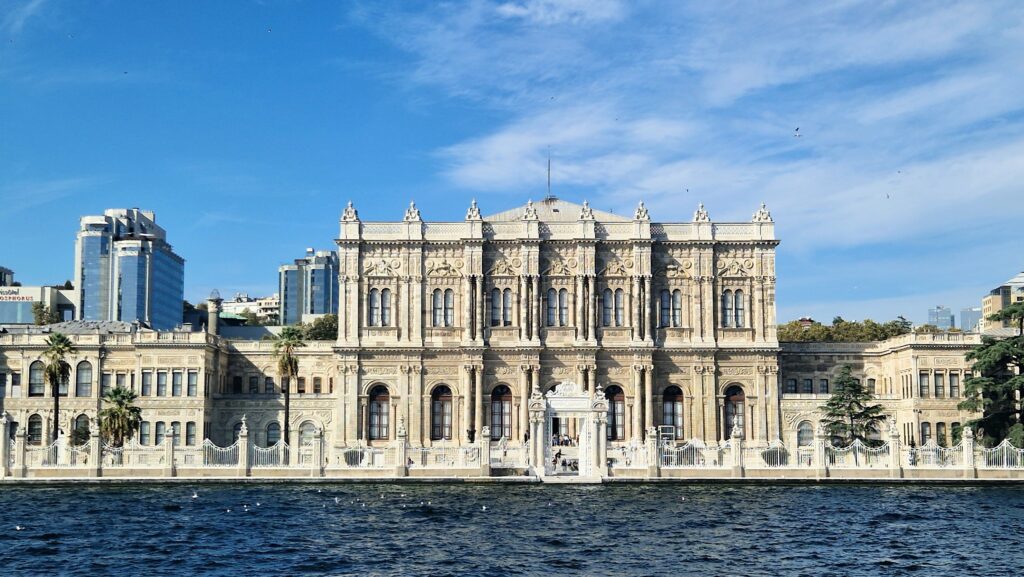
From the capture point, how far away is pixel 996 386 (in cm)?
5869

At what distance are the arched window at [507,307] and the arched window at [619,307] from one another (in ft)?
19.3

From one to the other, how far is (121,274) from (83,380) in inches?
2802

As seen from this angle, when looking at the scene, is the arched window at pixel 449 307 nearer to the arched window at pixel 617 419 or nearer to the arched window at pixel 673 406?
the arched window at pixel 617 419

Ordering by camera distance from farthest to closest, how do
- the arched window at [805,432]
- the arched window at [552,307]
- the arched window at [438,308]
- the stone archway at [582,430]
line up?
the arched window at [805,432], the arched window at [438,308], the arched window at [552,307], the stone archway at [582,430]

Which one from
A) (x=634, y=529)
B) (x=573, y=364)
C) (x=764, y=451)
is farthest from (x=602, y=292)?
(x=634, y=529)

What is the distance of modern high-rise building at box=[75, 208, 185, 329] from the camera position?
137375 millimetres

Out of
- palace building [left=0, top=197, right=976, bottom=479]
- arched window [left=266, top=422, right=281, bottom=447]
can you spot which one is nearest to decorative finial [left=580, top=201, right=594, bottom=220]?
palace building [left=0, top=197, right=976, bottom=479]

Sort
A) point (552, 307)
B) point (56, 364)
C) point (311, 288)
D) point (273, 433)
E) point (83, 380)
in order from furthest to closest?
point (311, 288), point (273, 433), point (83, 380), point (552, 307), point (56, 364)

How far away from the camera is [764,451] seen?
53.3 meters

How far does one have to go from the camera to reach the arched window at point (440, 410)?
67.4 metres

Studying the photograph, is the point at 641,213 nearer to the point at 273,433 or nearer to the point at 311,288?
the point at 273,433

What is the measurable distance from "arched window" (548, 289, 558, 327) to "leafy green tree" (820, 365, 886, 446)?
15333 millimetres

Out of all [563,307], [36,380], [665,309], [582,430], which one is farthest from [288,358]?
[665,309]

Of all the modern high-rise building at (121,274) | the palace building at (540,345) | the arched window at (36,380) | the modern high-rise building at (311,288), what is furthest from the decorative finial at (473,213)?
the modern high-rise building at (311,288)
